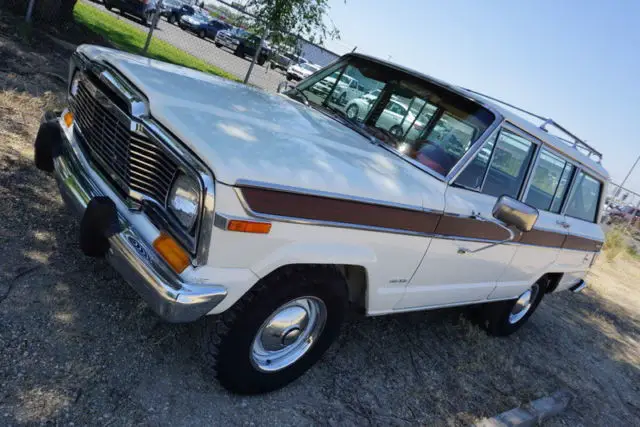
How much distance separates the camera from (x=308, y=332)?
3094mm

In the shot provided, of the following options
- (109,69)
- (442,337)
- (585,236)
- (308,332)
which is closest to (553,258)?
(585,236)

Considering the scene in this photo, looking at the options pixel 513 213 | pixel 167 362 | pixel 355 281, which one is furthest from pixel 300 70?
pixel 167 362

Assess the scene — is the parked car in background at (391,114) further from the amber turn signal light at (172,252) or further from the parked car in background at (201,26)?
the parked car in background at (201,26)

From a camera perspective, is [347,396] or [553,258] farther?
[553,258]

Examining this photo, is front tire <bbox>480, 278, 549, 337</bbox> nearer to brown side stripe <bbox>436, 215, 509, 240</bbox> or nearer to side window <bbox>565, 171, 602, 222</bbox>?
side window <bbox>565, 171, 602, 222</bbox>

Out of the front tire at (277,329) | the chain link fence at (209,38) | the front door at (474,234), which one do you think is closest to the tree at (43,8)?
the chain link fence at (209,38)

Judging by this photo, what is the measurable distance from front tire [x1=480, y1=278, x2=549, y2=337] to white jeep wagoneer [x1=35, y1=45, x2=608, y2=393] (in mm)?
761

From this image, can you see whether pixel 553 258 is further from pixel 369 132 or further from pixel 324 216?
pixel 324 216

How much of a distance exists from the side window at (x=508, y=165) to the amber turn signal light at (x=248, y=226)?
201 cm

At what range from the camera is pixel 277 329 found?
286 cm

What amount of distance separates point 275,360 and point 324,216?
1.04 meters

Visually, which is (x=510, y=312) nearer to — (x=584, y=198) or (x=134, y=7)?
(x=584, y=198)

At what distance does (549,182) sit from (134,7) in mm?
16848

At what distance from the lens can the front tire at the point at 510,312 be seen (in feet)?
16.5
